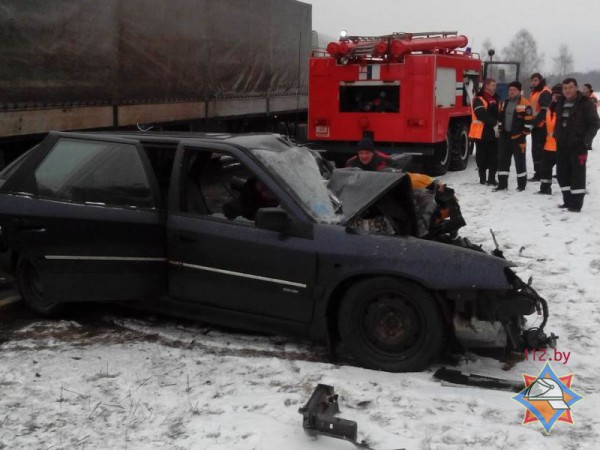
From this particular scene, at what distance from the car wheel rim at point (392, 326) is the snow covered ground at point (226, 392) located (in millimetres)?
177

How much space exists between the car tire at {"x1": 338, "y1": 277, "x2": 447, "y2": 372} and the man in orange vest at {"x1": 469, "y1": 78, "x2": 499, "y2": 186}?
24.6 ft

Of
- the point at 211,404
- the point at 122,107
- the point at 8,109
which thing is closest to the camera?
the point at 211,404

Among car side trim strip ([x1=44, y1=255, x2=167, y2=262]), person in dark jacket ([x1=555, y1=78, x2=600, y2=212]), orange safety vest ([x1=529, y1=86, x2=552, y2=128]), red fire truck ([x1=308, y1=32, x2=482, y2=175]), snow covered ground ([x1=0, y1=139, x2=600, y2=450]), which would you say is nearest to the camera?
snow covered ground ([x1=0, y1=139, x2=600, y2=450])

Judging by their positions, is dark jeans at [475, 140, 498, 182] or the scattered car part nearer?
the scattered car part

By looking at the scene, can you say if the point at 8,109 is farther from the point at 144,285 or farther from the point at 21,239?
the point at 144,285

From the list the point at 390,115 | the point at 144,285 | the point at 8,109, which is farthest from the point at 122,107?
the point at 144,285

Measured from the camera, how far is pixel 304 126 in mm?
17391

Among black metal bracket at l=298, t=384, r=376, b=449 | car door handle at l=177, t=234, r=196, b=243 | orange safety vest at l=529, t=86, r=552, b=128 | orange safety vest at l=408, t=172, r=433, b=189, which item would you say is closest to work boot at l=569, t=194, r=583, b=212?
orange safety vest at l=529, t=86, r=552, b=128

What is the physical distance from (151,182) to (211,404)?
177 centimetres

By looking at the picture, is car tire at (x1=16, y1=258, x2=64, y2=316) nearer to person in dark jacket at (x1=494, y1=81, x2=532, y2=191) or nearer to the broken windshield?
the broken windshield

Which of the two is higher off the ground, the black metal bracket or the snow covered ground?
the black metal bracket

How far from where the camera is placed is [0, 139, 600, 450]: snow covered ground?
3.56m

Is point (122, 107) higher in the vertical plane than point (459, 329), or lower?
higher

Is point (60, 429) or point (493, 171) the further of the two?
point (493, 171)
